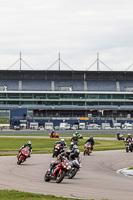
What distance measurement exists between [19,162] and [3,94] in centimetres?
10428

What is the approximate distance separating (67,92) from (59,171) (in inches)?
4414

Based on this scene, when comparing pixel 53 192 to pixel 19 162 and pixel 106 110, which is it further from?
pixel 106 110

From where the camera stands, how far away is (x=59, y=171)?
18516 mm

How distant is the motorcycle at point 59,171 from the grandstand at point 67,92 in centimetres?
10774

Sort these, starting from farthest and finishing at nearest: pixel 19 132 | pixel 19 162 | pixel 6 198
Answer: pixel 19 132, pixel 19 162, pixel 6 198

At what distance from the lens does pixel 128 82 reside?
13712cm

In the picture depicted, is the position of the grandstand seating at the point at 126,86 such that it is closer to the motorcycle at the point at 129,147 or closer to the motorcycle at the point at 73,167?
the motorcycle at the point at 129,147

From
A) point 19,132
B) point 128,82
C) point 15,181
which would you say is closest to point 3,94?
point 128,82

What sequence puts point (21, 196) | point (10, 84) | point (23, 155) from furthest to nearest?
point (10, 84), point (23, 155), point (21, 196)

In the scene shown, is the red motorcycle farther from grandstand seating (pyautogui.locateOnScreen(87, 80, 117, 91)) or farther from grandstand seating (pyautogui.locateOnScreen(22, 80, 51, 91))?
grandstand seating (pyautogui.locateOnScreen(87, 80, 117, 91))

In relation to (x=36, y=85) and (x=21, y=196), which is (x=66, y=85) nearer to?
(x=36, y=85)

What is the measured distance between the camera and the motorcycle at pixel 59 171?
59.6ft

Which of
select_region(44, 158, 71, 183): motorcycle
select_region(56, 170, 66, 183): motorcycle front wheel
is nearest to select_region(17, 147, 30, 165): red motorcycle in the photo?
select_region(44, 158, 71, 183): motorcycle

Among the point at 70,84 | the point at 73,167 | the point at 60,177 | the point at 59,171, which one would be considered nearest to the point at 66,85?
the point at 70,84
